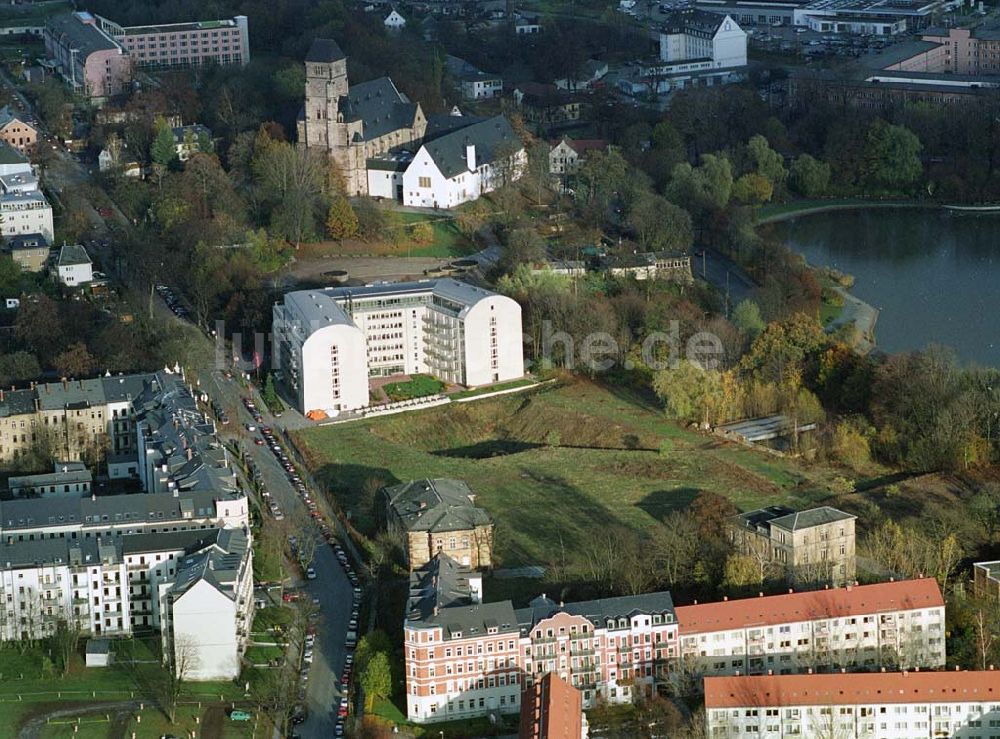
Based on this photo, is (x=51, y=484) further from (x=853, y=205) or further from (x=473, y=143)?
(x=853, y=205)

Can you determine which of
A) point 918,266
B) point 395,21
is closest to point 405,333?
point 918,266

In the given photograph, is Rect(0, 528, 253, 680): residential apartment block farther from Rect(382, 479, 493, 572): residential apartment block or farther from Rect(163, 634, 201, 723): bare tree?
Rect(382, 479, 493, 572): residential apartment block

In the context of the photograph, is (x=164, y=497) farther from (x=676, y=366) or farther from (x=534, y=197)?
(x=534, y=197)

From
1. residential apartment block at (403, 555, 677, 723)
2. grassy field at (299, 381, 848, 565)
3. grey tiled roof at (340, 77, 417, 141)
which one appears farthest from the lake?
residential apartment block at (403, 555, 677, 723)

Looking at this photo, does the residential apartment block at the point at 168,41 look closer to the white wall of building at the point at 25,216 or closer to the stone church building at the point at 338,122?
the stone church building at the point at 338,122

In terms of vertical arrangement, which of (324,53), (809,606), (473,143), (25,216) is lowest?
(809,606)

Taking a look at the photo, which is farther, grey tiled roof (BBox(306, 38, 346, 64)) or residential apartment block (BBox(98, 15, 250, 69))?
residential apartment block (BBox(98, 15, 250, 69))
